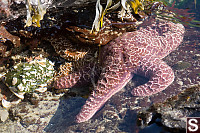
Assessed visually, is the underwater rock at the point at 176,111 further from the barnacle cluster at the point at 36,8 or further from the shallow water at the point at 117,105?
the barnacle cluster at the point at 36,8

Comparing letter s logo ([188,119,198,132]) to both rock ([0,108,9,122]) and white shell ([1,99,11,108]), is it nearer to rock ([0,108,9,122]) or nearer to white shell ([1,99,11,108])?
rock ([0,108,9,122])

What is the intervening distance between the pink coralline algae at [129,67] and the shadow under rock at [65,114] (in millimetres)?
228

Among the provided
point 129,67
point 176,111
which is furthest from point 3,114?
point 176,111

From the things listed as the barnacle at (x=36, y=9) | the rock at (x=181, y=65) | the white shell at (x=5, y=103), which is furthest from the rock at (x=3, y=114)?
the rock at (x=181, y=65)

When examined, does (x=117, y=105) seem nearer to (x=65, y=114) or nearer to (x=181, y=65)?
(x=65, y=114)

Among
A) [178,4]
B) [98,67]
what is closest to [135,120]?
[98,67]

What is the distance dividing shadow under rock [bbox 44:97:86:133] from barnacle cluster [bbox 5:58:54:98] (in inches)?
29.9

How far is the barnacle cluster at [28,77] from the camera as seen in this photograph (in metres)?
4.81

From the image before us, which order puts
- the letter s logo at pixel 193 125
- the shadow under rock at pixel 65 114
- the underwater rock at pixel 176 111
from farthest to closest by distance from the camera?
the shadow under rock at pixel 65 114 → the underwater rock at pixel 176 111 → the letter s logo at pixel 193 125

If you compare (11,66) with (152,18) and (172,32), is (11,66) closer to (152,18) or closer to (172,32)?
(152,18)

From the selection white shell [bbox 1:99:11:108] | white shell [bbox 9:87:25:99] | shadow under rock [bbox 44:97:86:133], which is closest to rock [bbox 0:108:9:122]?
white shell [bbox 1:99:11:108]

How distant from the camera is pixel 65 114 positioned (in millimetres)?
4500

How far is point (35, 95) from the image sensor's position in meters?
5.00

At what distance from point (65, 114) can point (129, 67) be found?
1907mm
